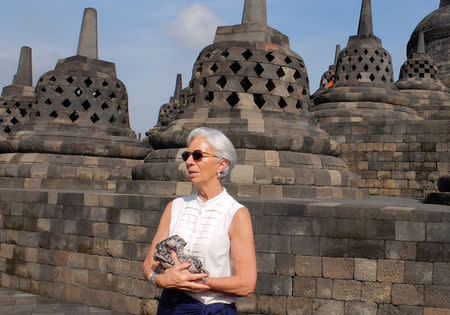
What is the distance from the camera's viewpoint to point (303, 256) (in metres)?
5.52

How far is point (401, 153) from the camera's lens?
467 inches

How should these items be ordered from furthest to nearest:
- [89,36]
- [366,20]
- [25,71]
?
1. [366,20]
2. [25,71]
3. [89,36]

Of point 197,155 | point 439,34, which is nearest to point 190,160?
point 197,155

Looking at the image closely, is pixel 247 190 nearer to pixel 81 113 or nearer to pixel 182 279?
pixel 182 279

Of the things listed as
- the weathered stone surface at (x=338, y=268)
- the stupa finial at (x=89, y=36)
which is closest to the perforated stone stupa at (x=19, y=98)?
the stupa finial at (x=89, y=36)

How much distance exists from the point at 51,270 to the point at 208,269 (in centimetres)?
533

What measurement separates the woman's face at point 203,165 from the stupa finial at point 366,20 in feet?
53.7

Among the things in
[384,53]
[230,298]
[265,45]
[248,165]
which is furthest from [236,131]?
[384,53]

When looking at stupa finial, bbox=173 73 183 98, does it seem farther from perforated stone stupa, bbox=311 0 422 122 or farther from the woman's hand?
the woman's hand

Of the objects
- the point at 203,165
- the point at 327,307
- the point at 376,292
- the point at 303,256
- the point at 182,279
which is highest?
the point at 203,165

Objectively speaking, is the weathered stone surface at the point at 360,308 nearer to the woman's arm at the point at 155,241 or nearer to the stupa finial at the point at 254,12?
the woman's arm at the point at 155,241

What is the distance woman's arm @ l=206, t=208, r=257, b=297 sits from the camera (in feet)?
7.84

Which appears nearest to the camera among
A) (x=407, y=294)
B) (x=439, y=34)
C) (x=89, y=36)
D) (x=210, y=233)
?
(x=210, y=233)

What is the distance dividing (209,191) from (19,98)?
1413 cm
